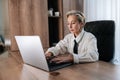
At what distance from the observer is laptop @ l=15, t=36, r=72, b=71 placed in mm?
1279

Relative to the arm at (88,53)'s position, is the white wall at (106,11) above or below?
above

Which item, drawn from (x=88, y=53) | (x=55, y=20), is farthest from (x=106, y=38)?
(x=55, y=20)

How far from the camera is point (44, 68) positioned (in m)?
1.34

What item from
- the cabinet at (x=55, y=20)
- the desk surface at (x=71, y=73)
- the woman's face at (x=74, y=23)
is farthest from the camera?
the cabinet at (x=55, y=20)

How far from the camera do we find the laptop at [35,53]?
1.28 meters

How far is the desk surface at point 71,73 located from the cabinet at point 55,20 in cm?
170

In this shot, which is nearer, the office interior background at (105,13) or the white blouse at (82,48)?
the white blouse at (82,48)

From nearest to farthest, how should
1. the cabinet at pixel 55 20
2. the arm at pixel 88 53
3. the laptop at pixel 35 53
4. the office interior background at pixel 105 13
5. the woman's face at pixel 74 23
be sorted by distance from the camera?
the laptop at pixel 35 53 → the arm at pixel 88 53 → the woman's face at pixel 74 23 → the office interior background at pixel 105 13 → the cabinet at pixel 55 20

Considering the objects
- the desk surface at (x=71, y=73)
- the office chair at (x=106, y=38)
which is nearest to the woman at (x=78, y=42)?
the desk surface at (x=71, y=73)

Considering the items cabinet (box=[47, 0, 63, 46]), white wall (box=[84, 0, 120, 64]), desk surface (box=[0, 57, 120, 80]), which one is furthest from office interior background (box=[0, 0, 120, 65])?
desk surface (box=[0, 57, 120, 80])

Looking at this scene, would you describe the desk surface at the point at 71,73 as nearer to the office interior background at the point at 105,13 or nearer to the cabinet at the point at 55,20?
the office interior background at the point at 105,13

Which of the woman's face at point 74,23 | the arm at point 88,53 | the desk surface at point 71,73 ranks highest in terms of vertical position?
the woman's face at point 74,23

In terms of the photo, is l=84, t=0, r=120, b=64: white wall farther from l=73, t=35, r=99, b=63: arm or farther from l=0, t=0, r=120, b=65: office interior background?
l=73, t=35, r=99, b=63: arm

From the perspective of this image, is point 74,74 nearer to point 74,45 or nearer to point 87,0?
point 74,45
